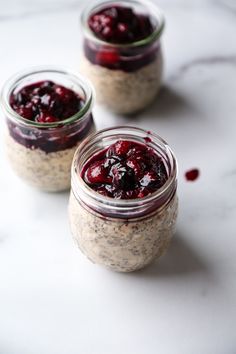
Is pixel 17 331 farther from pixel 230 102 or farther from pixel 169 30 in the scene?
pixel 169 30

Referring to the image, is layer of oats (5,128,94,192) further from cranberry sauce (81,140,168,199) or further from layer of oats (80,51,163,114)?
layer of oats (80,51,163,114)

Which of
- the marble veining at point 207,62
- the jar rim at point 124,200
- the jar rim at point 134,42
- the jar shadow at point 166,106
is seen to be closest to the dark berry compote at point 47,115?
→ the jar rim at point 124,200

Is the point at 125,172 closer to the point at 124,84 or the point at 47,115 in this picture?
the point at 47,115

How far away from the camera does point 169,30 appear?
2527 mm

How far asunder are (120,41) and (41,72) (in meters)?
0.28

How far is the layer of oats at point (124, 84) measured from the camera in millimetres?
2082

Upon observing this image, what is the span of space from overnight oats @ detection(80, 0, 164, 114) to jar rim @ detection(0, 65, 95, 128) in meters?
0.15

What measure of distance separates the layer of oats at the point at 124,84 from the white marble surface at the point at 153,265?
0.21 feet

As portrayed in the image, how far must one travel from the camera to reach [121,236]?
1572mm

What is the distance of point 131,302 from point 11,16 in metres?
1.38

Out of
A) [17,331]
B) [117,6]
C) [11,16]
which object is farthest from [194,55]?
[17,331]

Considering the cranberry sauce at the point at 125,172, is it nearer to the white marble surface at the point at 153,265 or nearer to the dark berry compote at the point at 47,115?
the dark berry compote at the point at 47,115

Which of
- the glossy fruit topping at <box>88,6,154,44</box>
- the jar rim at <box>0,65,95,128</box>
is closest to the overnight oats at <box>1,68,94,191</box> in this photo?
the jar rim at <box>0,65,95,128</box>

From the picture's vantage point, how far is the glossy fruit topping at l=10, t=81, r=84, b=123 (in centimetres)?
182
